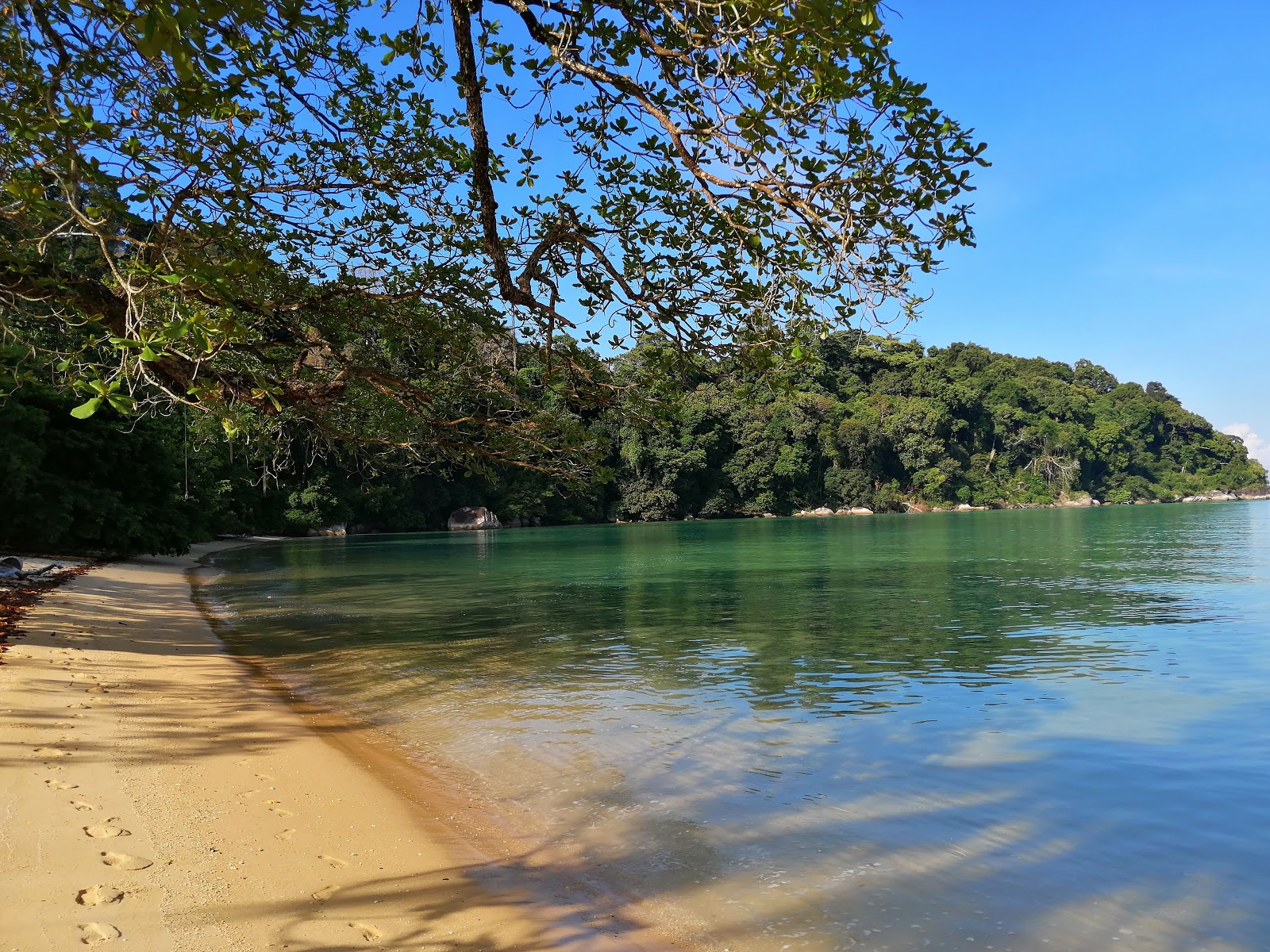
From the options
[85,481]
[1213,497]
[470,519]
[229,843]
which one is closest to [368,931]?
[229,843]

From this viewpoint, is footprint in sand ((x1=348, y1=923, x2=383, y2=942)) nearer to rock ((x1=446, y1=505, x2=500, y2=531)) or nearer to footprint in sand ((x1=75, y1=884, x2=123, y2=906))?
footprint in sand ((x1=75, y1=884, x2=123, y2=906))

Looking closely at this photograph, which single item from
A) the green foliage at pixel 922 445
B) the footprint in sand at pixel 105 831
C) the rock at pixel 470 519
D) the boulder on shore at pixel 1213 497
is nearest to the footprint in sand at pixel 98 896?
the footprint in sand at pixel 105 831

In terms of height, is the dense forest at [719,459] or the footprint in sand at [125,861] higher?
the dense forest at [719,459]

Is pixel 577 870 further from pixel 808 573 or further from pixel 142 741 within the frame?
pixel 808 573

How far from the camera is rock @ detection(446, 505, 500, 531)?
63469 mm

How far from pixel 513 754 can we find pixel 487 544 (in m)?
36.5

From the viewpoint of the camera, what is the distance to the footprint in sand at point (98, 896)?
3.53m

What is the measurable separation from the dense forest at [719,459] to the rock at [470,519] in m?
1.01

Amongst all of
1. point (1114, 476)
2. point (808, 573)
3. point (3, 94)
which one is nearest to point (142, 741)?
point (3, 94)

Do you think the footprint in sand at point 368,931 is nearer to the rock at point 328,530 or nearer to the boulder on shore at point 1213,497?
the rock at point 328,530

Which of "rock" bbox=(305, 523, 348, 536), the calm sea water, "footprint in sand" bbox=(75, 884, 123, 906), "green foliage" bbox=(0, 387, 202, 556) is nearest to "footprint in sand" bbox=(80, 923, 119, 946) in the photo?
"footprint in sand" bbox=(75, 884, 123, 906)

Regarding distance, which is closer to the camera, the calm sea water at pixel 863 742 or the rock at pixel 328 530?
the calm sea water at pixel 863 742

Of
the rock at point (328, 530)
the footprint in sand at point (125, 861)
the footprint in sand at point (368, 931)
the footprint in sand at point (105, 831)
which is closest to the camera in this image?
the footprint in sand at point (368, 931)

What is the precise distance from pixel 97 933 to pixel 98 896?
363 mm
